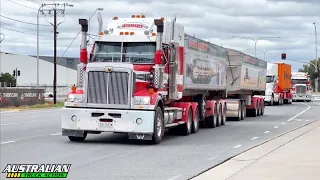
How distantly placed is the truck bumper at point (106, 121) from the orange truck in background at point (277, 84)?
38710 millimetres

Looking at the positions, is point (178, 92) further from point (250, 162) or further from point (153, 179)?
point (153, 179)

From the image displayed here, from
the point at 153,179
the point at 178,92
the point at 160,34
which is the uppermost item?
the point at 160,34

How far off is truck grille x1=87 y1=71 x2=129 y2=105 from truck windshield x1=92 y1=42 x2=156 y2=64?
3.55 ft

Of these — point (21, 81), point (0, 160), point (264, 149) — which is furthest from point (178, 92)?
point (21, 81)

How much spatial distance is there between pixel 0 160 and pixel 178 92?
8513 millimetres

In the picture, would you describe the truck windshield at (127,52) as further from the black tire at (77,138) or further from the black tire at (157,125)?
the black tire at (77,138)

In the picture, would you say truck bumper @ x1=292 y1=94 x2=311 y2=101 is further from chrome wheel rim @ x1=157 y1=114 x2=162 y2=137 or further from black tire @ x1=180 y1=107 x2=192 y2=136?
chrome wheel rim @ x1=157 y1=114 x2=162 y2=137

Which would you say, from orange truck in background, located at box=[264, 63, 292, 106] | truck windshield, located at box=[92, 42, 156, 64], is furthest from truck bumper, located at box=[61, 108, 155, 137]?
orange truck in background, located at box=[264, 63, 292, 106]

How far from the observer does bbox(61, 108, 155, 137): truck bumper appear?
736 inches

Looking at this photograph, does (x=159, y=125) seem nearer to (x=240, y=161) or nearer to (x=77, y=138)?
(x=77, y=138)

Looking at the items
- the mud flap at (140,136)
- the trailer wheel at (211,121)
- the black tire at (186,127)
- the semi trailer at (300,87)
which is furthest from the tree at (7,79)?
the mud flap at (140,136)

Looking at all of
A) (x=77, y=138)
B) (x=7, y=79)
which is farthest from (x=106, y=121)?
(x=7, y=79)

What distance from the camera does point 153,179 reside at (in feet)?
40.7

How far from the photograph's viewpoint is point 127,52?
20.0m
